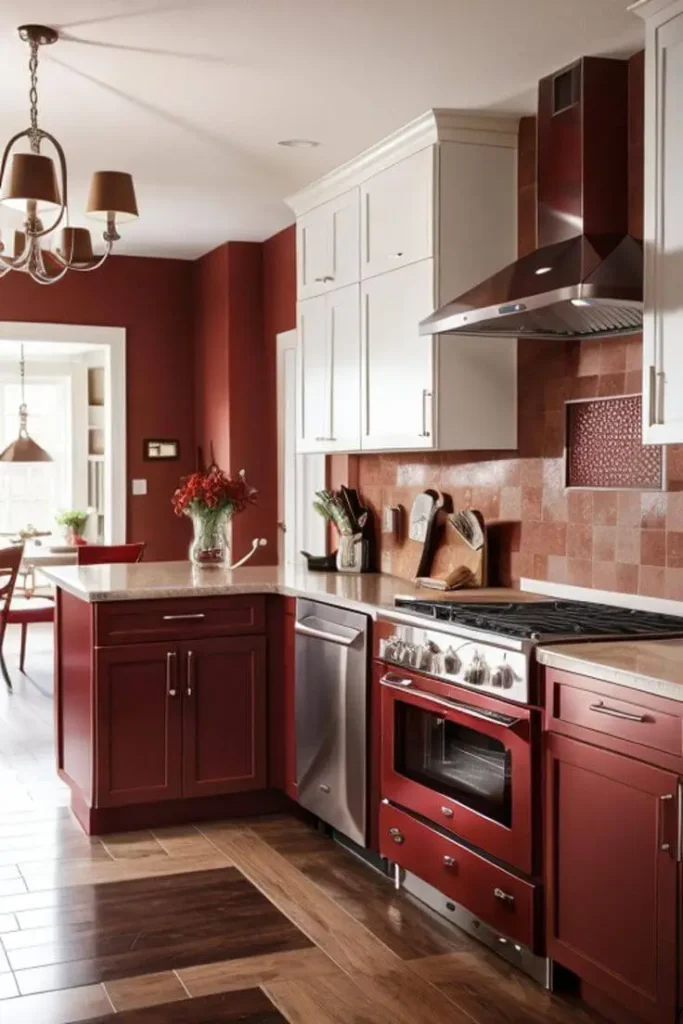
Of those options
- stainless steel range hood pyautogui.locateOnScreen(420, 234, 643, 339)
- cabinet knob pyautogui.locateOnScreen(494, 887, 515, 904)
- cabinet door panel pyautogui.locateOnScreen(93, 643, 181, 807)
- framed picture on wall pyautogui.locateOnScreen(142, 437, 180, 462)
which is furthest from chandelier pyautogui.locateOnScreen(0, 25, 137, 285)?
framed picture on wall pyautogui.locateOnScreen(142, 437, 180, 462)

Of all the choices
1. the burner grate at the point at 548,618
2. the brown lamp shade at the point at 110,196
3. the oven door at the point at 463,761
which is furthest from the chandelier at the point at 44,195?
the oven door at the point at 463,761

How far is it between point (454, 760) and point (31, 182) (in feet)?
6.77

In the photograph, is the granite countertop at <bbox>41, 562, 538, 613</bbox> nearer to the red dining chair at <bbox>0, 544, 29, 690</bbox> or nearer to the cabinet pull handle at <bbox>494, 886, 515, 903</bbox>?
the cabinet pull handle at <bbox>494, 886, 515, 903</bbox>

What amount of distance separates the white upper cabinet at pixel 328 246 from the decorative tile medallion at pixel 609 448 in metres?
1.27

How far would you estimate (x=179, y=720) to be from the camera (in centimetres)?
442

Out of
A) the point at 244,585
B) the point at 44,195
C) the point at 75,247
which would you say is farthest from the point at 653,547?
the point at 75,247

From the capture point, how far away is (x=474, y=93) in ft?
13.4

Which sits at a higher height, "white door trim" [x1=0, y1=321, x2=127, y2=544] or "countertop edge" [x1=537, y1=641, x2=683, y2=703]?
"white door trim" [x1=0, y1=321, x2=127, y2=544]

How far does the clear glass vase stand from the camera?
5.11 m

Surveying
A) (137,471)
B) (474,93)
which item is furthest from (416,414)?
(137,471)

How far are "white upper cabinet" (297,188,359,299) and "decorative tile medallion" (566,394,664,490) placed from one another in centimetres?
127

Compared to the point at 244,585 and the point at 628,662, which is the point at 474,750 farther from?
the point at 244,585

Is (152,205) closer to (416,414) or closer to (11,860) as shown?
(416,414)

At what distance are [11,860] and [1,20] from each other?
2648 mm
